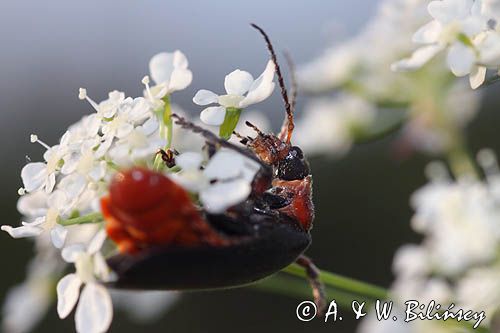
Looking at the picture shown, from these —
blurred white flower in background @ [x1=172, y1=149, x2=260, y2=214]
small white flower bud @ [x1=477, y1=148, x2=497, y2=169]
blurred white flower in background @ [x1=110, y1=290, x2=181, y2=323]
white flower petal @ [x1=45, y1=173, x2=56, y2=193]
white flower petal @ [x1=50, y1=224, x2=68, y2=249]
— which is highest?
small white flower bud @ [x1=477, y1=148, x2=497, y2=169]

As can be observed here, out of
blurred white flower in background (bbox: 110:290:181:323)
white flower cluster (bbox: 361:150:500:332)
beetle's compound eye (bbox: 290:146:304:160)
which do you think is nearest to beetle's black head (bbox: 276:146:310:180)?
beetle's compound eye (bbox: 290:146:304:160)

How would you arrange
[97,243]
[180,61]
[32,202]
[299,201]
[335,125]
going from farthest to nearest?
[335,125], [32,202], [180,61], [299,201], [97,243]

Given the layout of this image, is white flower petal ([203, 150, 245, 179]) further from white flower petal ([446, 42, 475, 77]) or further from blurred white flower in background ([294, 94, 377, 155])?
blurred white flower in background ([294, 94, 377, 155])

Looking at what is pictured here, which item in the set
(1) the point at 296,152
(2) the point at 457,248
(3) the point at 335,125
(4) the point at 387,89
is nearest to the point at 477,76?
(1) the point at 296,152

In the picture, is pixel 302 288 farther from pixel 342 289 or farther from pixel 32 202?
pixel 32 202

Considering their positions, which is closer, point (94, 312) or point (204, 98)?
point (94, 312)

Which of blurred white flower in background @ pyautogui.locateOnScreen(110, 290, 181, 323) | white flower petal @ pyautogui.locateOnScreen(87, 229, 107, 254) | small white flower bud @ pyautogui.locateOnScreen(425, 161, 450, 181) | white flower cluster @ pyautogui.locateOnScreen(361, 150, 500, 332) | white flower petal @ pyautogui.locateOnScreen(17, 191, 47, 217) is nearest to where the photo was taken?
white flower petal @ pyautogui.locateOnScreen(87, 229, 107, 254)

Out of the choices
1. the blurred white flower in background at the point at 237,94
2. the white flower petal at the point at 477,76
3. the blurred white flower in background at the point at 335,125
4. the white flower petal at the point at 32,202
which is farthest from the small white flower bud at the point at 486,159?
the white flower petal at the point at 32,202
